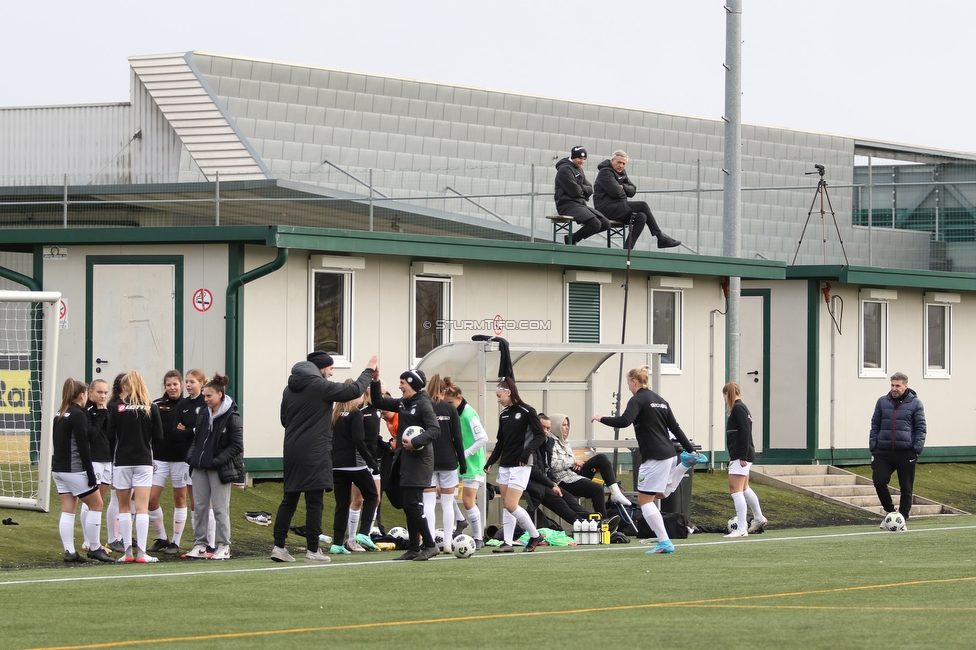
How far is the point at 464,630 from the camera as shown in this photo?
26.0ft

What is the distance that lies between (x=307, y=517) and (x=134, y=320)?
608 cm

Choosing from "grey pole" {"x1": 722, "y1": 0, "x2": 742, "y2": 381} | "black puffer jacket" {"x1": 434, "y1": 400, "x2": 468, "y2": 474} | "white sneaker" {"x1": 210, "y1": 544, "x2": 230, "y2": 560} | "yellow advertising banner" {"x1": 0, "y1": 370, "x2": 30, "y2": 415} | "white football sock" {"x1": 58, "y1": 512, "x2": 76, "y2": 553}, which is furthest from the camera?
"grey pole" {"x1": 722, "y1": 0, "x2": 742, "y2": 381}

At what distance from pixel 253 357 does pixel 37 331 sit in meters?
3.00

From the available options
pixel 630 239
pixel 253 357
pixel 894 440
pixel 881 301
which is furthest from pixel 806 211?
pixel 253 357

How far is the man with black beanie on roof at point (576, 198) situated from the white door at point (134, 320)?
5741 mm

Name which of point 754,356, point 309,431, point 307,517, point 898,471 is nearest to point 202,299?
point 309,431

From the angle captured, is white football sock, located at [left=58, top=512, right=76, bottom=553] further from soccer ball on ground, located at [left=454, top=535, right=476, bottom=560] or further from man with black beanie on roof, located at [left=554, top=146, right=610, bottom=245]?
man with black beanie on roof, located at [left=554, top=146, right=610, bottom=245]

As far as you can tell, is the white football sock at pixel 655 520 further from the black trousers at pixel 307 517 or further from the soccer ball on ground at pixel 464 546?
the black trousers at pixel 307 517

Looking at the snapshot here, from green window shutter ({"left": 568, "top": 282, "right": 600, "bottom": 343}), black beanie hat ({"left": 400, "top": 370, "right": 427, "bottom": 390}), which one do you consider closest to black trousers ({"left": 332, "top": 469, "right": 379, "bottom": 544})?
black beanie hat ({"left": 400, "top": 370, "right": 427, "bottom": 390})

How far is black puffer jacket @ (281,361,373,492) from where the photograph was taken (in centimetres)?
1269

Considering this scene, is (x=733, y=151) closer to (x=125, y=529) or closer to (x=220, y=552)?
(x=220, y=552)

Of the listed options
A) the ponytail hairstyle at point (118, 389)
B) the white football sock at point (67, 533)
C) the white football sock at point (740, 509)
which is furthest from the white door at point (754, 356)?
the white football sock at point (67, 533)

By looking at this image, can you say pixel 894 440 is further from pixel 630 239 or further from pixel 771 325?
pixel 771 325

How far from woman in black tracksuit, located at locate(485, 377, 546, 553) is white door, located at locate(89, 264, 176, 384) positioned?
17.1 ft
